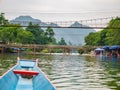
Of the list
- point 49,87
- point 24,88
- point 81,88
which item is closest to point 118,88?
point 81,88

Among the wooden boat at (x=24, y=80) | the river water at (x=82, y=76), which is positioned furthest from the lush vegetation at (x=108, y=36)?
the wooden boat at (x=24, y=80)

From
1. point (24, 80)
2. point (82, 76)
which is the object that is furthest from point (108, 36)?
point (24, 80)

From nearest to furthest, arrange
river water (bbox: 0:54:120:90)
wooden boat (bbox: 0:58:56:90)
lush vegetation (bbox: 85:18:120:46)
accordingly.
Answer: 1. wooden boat (bbox: 0:58:56:90)
2. river water (bbox: 0:54:120:90)
3. lush vegetation (bbox: 85:18:120:46)

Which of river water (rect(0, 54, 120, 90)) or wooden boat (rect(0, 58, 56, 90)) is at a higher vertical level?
wooden boat (rect(0, 58, 56, 90))

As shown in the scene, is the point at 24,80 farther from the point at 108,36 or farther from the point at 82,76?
the point at 108,36

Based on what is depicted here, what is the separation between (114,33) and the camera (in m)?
80.2

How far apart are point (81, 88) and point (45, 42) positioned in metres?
118

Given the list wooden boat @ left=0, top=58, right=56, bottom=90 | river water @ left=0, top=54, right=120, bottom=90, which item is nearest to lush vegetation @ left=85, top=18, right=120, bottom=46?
river water @ left=0, top=54, right=120, bottom=90

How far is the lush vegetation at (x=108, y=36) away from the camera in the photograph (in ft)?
257

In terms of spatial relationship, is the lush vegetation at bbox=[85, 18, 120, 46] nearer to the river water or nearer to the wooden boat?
the river water

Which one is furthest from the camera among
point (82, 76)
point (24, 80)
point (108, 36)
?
point (108, 36)

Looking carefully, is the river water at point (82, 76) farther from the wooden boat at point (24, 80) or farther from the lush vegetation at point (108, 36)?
the lush vegetation at point (108, 36)

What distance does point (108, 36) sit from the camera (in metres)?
99.5

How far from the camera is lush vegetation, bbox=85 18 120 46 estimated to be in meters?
78.4
